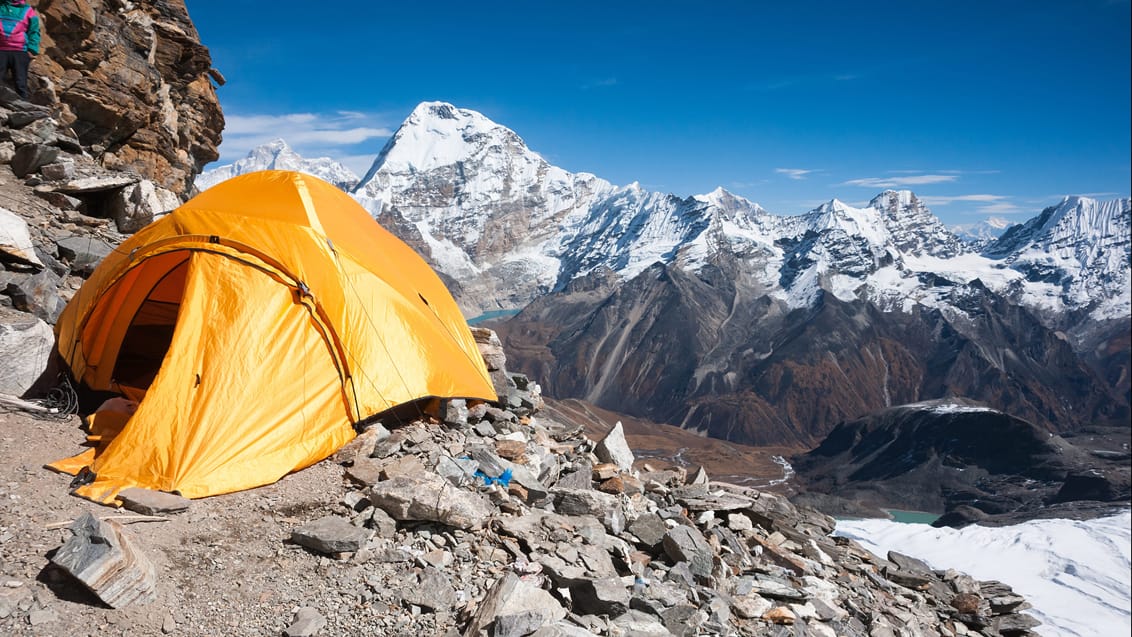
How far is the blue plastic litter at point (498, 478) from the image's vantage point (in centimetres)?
933

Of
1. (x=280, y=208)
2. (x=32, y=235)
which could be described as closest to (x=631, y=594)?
(x=280, y=208)

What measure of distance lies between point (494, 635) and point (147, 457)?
549 cm

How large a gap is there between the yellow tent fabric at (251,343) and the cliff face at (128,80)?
11.2 meters

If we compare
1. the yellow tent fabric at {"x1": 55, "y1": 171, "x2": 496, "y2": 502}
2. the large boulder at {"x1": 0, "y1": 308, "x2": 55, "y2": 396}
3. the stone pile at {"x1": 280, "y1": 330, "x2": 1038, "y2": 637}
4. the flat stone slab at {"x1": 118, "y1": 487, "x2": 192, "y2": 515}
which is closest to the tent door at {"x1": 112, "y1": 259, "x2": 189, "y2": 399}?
the yellow tent fabric at {"x1": 55, "y1": 171, "x2": 496, "y2": 502}

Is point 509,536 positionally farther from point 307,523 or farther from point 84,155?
point 84,155

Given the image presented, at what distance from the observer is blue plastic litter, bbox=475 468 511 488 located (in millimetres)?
9334

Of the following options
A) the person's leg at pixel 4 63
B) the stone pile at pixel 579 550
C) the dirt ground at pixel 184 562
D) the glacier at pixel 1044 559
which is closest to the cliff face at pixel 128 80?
the person's leg at pixel 4 63

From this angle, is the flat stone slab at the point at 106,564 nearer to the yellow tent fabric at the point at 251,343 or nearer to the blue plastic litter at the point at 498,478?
the yellow tent fabric at the point at 251,343

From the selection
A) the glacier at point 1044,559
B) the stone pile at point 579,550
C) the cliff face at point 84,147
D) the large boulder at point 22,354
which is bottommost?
the glacier at point 1044,559

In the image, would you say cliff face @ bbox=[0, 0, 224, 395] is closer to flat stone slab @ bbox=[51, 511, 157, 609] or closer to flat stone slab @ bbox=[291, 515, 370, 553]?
flat stone slab @ bbox=[51, 511, 157, 609]

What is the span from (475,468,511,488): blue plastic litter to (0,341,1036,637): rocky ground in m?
0.04

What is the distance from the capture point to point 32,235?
45.5 ft

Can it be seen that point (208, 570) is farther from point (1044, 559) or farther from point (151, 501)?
point (1044, 559)

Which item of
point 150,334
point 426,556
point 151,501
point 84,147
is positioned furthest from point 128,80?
point 426,556
